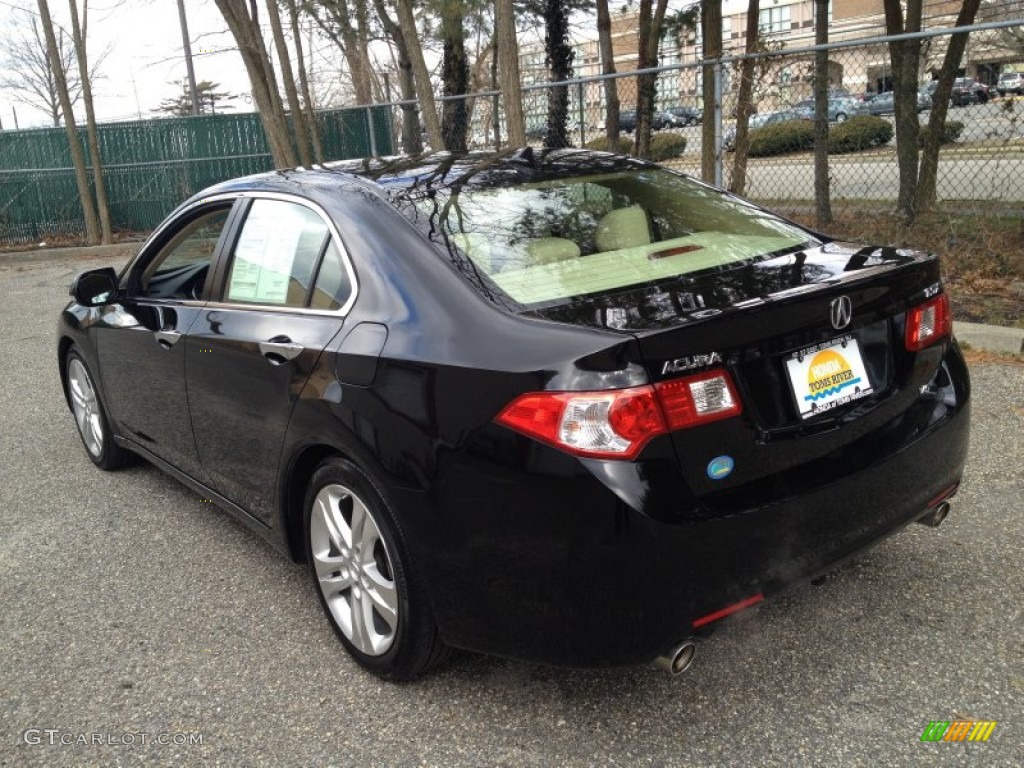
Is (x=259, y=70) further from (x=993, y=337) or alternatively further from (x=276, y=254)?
(x=276, y=254)

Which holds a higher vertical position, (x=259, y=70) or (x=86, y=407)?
(x=259, y=70)

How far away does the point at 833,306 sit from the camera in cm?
251

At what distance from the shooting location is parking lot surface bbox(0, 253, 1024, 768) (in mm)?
2539

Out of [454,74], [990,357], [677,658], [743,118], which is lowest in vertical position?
[990,357]

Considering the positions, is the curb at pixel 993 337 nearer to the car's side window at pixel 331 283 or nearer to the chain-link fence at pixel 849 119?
the chain-link fence at pixel 849 119

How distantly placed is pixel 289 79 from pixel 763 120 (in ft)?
26.1

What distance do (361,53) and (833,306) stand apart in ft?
63.9

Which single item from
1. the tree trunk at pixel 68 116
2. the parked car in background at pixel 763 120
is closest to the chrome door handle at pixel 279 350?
the parked car in background at pixel 763 120

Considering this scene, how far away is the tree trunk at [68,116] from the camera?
48.9ft

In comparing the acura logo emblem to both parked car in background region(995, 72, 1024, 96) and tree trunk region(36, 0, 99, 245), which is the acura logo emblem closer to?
Result: parked car in background region(995, 72, 1024, 96)

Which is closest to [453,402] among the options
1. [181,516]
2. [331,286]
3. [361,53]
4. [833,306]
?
[331,286]

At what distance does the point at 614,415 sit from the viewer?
2215 millimetres

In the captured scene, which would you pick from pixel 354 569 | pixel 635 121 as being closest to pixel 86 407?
pixel 354 569

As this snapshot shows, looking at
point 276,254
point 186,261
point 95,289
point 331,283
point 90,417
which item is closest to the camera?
point 331,283
